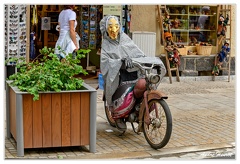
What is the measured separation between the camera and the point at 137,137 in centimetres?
703

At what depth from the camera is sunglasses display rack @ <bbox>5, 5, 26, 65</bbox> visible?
33.7ft

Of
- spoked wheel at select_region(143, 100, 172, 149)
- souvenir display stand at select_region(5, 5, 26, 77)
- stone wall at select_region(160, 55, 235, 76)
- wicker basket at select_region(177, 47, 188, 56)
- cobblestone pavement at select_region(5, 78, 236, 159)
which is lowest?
cobblestone pavement at select_region(5, 78, 236, 159)

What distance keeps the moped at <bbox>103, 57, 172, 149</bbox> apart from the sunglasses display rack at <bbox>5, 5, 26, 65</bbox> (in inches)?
172

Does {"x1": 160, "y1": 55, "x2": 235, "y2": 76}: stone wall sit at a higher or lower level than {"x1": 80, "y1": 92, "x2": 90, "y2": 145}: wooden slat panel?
higher

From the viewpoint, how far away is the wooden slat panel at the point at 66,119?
19.4ft

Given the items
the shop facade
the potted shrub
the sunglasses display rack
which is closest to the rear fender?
the potted shrub

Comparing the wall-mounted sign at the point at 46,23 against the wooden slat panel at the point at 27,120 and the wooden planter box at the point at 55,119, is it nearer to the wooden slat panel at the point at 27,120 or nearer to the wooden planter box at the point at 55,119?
the wooden planter box at the point at 55,119

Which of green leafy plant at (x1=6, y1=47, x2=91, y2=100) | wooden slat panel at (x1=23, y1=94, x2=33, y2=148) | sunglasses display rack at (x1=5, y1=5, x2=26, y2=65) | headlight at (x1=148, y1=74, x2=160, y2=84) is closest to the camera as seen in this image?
wooden slat panel at (x1=23, y1=94, x2=33, y2=148)

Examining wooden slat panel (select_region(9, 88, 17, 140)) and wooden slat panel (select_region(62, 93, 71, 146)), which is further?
wooden slat panel (select_region(9, 88, 17, 140))

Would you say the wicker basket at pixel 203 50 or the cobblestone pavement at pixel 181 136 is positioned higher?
the wicker basket at pixel 203 50

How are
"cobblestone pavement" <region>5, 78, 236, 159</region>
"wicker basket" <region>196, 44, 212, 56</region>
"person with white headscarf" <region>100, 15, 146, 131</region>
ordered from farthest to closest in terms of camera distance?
"wicker basket" <region>196, 44, 212, 56</region>, "person with white headscarf" <region>100, 15, 146, 131</region>, "cobblestone pavement" <region>5, 78, 236, 159</region>

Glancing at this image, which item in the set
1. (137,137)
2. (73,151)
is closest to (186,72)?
(137,137)

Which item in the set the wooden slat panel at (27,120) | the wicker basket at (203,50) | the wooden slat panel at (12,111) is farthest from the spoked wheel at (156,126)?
A: the wicker basket at (203,50)

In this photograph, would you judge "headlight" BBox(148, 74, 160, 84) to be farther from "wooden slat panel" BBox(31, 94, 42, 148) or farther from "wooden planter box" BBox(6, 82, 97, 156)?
"wooden slat panel" BBox(31, 94, 42, 148)
